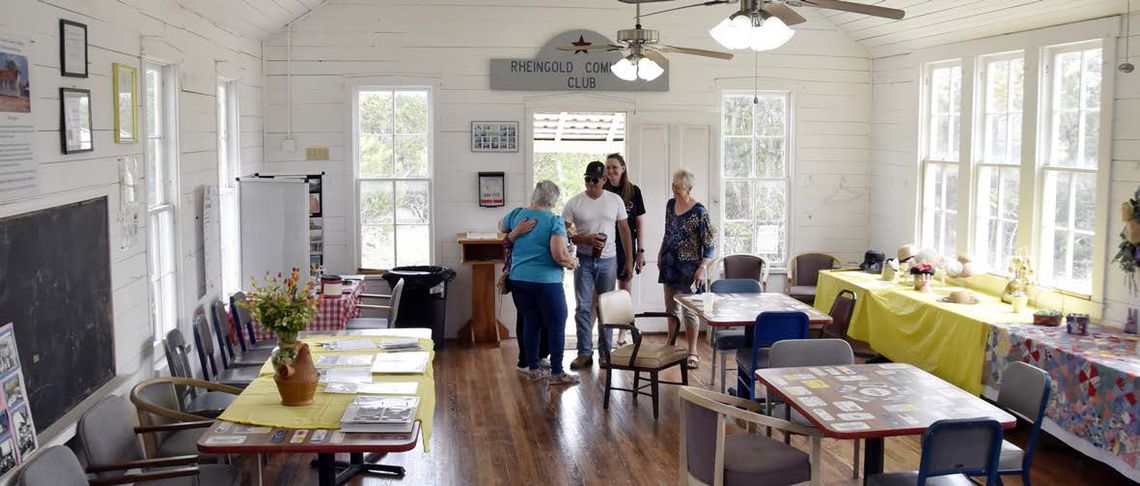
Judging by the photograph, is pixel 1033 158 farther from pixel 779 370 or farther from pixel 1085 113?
pixel 779 370

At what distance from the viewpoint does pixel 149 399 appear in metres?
5.25

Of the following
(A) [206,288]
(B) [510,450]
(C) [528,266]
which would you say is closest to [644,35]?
(C) [528,266]

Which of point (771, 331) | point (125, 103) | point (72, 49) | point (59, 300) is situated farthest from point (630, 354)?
point (72, 49)

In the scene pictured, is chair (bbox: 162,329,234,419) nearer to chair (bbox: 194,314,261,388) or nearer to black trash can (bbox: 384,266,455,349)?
chair (bbox: 194,314,261,388)

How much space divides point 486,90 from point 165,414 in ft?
18.9

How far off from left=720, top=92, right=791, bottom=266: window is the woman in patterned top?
2.03m

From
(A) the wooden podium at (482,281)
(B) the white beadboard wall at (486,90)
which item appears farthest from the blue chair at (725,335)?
(A) the wooden podium at (482,281)

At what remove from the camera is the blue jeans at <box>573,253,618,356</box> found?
8.76 metres

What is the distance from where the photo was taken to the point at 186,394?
625cm

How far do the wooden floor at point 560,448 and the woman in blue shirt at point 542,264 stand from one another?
0.57 meters

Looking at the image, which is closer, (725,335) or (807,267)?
(725,335)

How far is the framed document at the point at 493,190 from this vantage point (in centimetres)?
1026

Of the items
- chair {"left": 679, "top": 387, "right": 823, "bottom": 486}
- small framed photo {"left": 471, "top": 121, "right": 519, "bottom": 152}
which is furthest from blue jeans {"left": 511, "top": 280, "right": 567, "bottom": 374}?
chair {"left": 679, "top": 387, "right": 823, "bottom": 486}

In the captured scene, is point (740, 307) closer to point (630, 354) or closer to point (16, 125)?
point (630, 354)
